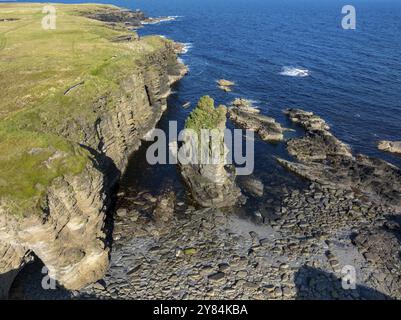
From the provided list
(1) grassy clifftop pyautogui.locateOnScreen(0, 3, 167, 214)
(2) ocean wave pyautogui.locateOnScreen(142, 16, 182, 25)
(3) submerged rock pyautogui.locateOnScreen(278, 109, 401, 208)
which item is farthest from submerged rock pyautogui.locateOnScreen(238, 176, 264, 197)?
(2) ocean wave pyautogui.locateOnScreen(142, 16, 182, 25)

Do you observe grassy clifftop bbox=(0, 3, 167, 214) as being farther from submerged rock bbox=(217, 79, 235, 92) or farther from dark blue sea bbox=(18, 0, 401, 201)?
submerged rock bbox=(217, 79, 235, 92)

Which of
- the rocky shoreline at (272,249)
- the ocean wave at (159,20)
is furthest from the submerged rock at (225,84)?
the ocean wave at (159,20)

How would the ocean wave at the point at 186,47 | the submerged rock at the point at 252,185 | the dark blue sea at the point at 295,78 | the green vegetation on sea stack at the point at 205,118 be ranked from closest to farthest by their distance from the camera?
the green vegetation on sea stack at the point at 205,118
the submerged rock at the point at 252,185
the dark blue sea at the point at 295,78
the ocean wave at the point at 186,47

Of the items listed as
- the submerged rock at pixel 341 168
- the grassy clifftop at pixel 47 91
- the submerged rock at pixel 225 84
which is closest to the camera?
the grassy clifftop at pixel 47 91

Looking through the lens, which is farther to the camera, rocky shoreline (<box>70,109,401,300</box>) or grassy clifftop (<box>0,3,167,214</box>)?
rocky shoreline (<box>70,109,401,300</box>)

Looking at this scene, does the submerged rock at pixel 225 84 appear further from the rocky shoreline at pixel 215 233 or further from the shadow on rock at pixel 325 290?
A: the shadow on rock at pixel 325 290

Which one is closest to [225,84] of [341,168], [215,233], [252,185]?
[341,168]
